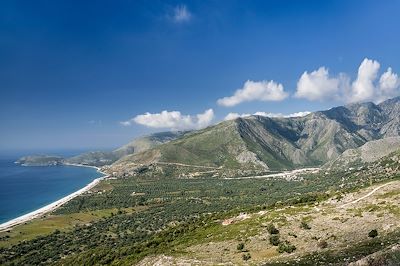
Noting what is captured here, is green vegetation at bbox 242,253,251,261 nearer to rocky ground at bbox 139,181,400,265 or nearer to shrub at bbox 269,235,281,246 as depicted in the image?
rocky ground at bbox 139,181,400,265

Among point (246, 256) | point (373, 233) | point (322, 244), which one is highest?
point (373, 233)

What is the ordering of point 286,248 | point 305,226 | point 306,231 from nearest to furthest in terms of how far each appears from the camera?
1. point 286,248
2. point 306,231
3. point 305,226

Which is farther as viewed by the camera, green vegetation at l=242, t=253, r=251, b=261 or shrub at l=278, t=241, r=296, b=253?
green vegetation at l=242, t=253, r=251, b=261

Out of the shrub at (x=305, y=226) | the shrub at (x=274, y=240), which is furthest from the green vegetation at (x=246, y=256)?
the shrub at (x=305, y=226)

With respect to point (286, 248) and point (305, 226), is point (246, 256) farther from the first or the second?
point (305, 226)

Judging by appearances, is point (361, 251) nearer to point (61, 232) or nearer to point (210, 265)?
point (210, 265)

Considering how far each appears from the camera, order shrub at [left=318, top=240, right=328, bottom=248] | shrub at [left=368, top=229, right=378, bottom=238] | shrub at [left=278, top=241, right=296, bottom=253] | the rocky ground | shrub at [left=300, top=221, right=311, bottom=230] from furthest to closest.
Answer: shrub at [left=300, top=221, right=311, bottom=230]
shrub at [left=278, top=241, right=296, bottom=253]
the rocky ground
shrub at [left=318, top=240, right=328, bottom=248]
shrub at [left=368, top=229, right=378, bottom=238]

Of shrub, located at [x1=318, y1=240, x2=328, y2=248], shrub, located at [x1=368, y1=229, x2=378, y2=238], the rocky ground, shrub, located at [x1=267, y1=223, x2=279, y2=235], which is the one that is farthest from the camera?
shrub, located at [x1=267, y1=223, x2=279, y2=235]

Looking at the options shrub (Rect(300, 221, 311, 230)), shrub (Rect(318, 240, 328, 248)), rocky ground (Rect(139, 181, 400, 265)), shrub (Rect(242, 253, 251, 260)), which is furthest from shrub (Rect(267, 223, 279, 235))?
shrub (Rect(318, 240, 328, 248))

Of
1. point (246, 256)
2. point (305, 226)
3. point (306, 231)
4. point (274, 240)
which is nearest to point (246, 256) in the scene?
point (246, 256)

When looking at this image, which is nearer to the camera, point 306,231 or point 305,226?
point 306,231

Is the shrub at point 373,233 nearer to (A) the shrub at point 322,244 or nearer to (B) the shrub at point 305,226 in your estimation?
(A) the shrub at point 322,244
